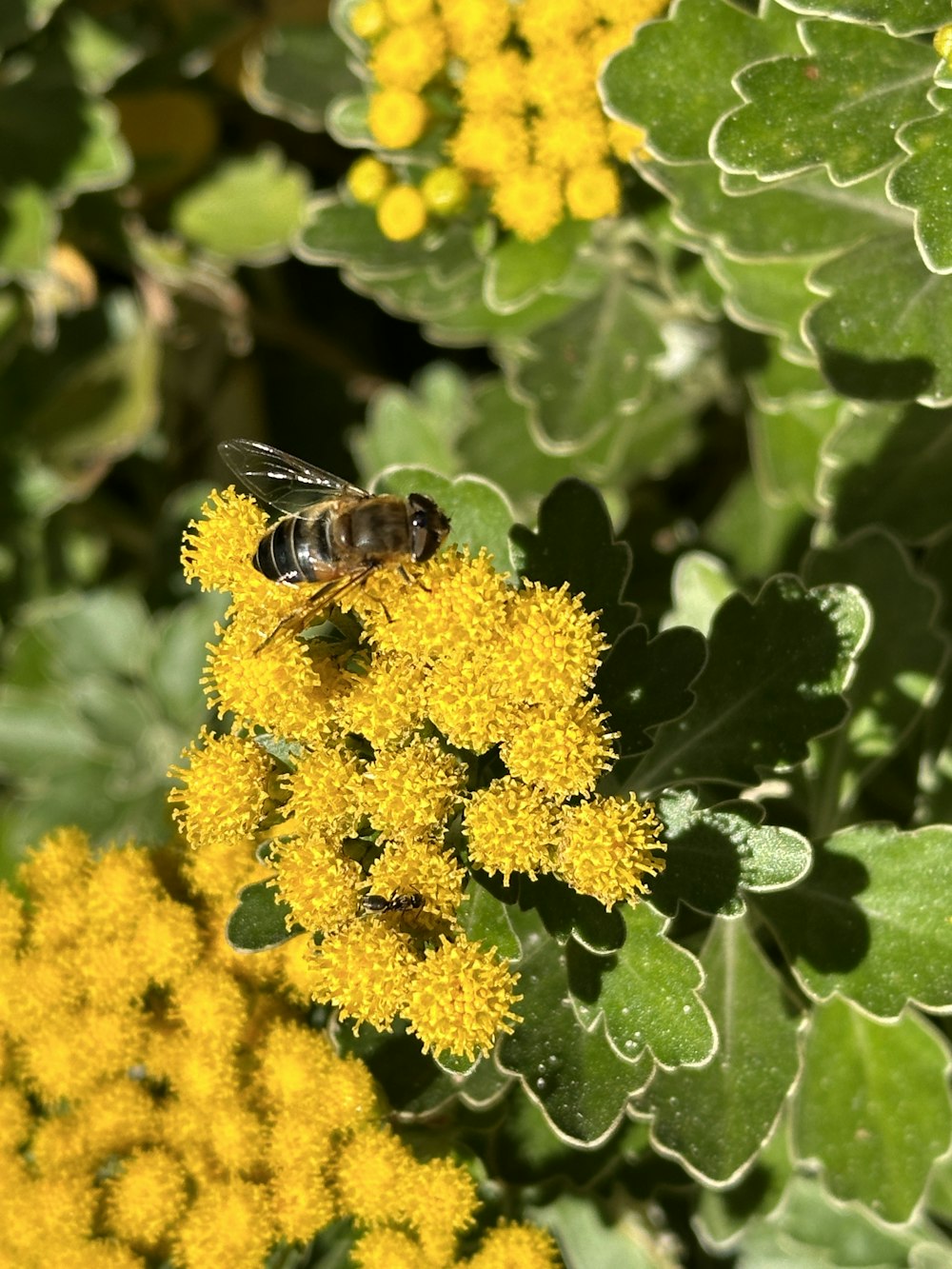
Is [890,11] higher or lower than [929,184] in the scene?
higher

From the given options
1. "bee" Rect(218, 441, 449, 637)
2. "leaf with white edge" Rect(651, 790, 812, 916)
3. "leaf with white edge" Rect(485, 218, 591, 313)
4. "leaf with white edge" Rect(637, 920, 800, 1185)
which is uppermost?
"bee" Rect(218, 441, 449, 637)

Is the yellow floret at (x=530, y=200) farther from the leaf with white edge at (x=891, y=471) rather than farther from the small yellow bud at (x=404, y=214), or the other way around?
the leaf with white edge at (x=891, y=471)

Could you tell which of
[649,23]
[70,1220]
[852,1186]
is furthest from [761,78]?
[70,1220]

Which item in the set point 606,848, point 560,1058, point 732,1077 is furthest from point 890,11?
point 732,1077

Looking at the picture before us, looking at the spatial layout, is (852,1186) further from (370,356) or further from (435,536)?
(370,356)

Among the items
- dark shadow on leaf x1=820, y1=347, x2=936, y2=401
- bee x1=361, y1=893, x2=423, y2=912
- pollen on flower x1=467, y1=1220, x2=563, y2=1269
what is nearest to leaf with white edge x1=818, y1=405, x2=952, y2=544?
dark shadow on leaf x1=820, y1=347, x2=936, y2=401

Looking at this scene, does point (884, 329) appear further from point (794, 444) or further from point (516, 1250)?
point (516, 1250)

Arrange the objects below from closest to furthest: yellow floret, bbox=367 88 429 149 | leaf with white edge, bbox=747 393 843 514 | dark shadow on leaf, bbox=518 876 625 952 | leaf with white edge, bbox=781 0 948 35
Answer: dark shadow on leaf, bbox=518 876 625 952, leaf with white edge, bbox=781 0 948 35, yellow floret, bbox=367 88 429 149, leaf with white edge, bbox=747 393 843 514

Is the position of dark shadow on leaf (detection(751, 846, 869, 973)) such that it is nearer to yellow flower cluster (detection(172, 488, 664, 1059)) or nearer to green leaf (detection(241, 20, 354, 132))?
yellow flower cluster (detection(172, 488, 664, 1059))
